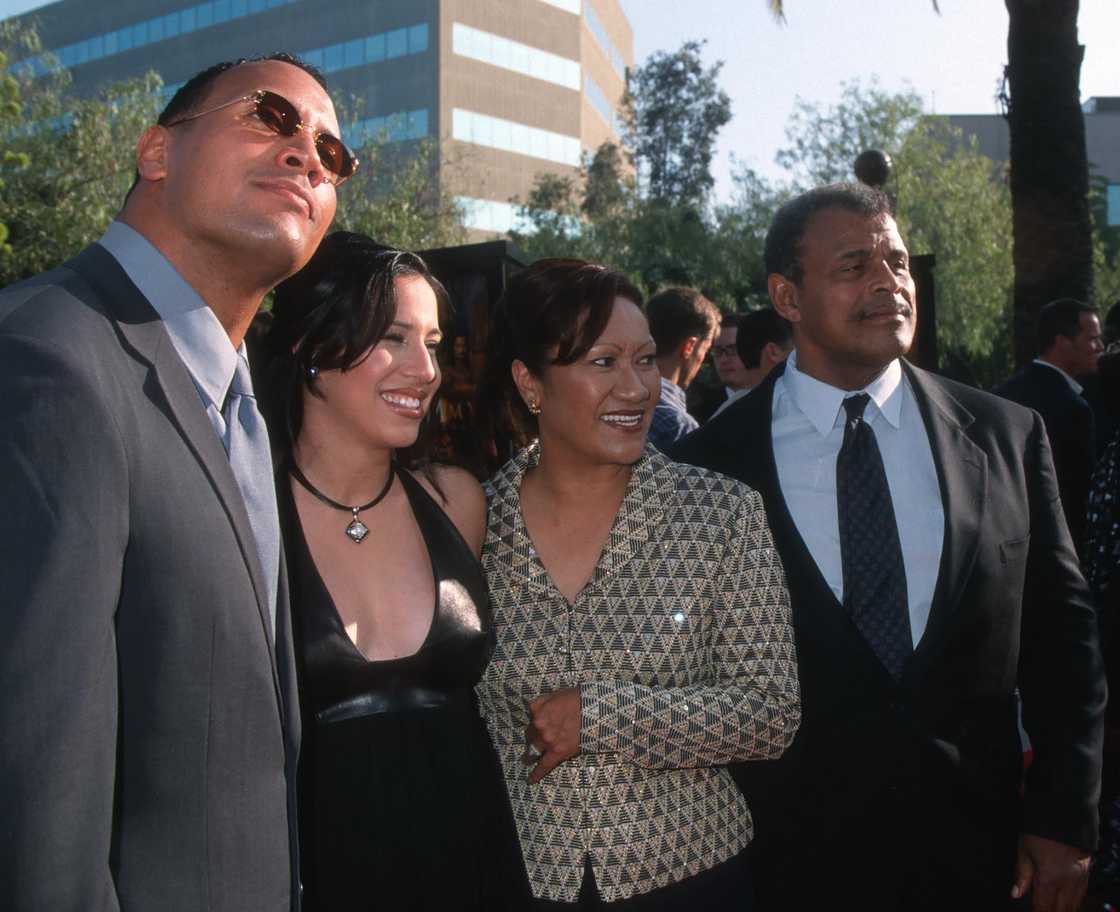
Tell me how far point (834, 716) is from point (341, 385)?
5.05ft

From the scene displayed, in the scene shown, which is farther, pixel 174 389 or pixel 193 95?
pixel 193 95

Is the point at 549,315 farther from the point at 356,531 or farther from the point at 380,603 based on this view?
the point at 380,603

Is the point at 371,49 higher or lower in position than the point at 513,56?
higher

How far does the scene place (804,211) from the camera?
3.38m

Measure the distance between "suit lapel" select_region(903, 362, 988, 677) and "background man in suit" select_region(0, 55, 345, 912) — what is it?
1690mm

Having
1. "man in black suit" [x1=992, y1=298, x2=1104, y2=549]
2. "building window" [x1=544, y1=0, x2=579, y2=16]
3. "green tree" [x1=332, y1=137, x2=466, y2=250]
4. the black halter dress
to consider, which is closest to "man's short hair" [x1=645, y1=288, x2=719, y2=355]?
"man in black suit" [x1=992, y1=298, x2=1104, y2=549]

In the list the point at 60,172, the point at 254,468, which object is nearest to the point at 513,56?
the point at 60,172

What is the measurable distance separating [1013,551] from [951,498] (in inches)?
9.5

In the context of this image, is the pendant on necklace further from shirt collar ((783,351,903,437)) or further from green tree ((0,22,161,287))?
green tree ((0,22,161,287))

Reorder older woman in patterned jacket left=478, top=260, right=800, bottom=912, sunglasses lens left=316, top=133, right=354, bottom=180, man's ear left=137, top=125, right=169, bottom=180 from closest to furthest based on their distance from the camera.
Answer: man's ear left=137, top=125, right=169, bottom=180 < sunglasses lens left=316, top=133, right=354, bottom=180 < older woman in patterned jacket left=478, top=260, right=800, bottom=912

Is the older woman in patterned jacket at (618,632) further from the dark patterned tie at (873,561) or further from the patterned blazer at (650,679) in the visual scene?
the dark patterned tie at (873,561)

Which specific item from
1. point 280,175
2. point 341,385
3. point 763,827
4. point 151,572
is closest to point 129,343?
point 151,572

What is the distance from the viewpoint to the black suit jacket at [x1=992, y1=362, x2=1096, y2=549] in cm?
626

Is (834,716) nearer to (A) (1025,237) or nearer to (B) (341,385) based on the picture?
(B) (341,385)
